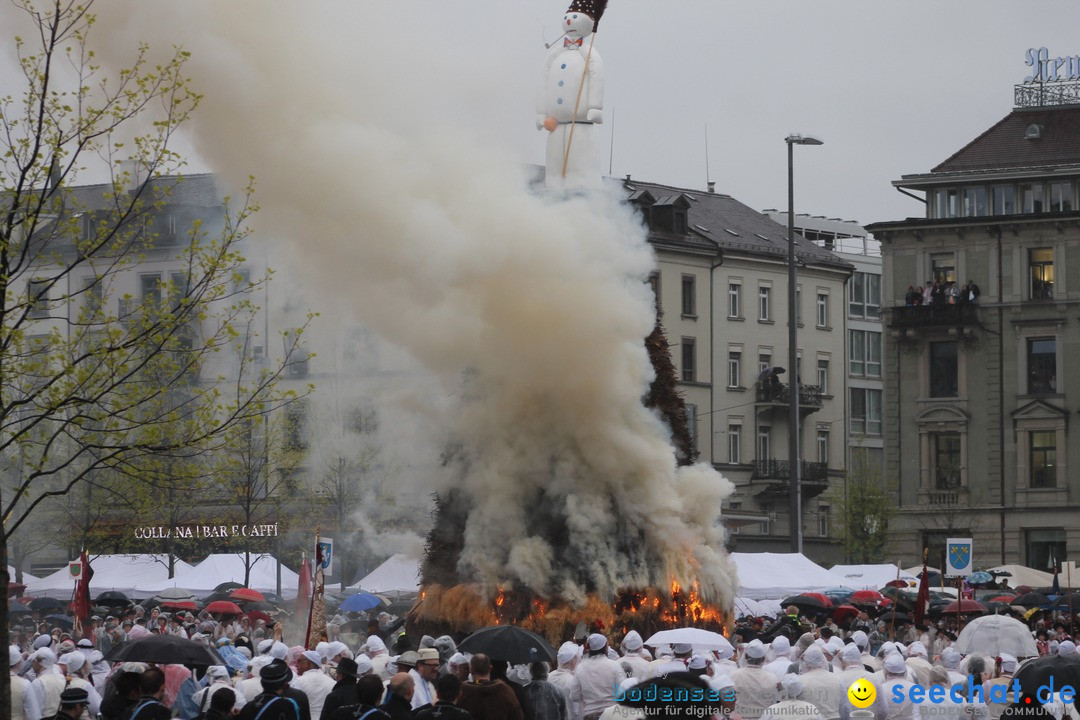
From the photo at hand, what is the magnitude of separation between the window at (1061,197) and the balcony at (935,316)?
5.45m

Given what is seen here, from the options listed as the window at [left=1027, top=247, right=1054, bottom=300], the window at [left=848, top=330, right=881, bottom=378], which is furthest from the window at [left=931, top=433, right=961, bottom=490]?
the window at [left=848, top=330, right=881, bottom=378]

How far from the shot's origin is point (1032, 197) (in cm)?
7419

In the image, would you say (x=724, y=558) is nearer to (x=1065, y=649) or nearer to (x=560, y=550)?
(x=560, y=550)

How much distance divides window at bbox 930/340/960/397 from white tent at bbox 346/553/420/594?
113 ft

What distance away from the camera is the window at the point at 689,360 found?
264 feet

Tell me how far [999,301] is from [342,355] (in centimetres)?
3069

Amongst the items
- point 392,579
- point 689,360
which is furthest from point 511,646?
point 689,360

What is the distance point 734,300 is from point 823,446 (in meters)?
10.2

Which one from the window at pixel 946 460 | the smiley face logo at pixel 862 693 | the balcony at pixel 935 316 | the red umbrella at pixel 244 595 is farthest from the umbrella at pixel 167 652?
the balcony at pixel 935 316

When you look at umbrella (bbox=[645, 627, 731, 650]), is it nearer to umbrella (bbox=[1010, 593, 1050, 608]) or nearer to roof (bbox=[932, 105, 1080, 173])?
umbrella (bbox=[1010, 593, 1050, 608])

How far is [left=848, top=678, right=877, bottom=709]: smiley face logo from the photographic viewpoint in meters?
18.8

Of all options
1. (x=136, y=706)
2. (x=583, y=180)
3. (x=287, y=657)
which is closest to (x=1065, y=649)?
(x=287, y=657)

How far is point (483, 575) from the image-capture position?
112 ft

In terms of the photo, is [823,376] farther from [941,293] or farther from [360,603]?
[360,603]
